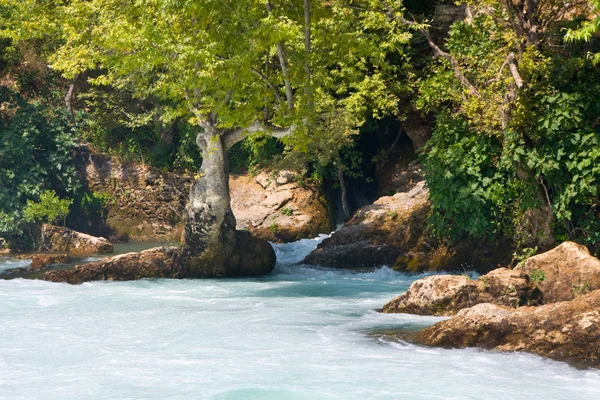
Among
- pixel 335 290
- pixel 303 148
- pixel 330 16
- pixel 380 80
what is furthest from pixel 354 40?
pixel 335 290

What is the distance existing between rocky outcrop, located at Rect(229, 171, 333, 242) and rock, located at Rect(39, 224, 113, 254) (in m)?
4.65

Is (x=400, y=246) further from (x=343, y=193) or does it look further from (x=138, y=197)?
(x=138, y=197)

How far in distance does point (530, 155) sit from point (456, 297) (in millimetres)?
4638

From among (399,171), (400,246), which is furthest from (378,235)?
(399,171)

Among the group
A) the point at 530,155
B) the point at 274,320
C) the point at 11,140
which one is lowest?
the point at 274,320

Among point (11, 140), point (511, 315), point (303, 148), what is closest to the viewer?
point (511, 315)

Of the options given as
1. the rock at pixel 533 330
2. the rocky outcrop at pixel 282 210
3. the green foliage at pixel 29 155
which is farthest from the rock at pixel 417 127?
the rock at pixel 533 330

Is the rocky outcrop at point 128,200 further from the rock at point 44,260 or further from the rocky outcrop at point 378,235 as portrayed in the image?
the rocky outcrop at point 378,235

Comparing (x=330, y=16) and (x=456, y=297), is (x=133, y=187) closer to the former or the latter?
(x=330, y=16)

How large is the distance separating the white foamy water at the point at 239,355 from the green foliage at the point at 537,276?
200 centimetres

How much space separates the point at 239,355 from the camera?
41.5ft

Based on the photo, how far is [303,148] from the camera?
20875mm

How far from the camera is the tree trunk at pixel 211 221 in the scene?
70.8 feet

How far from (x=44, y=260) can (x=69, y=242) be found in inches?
173
